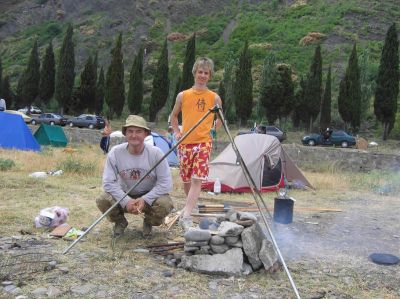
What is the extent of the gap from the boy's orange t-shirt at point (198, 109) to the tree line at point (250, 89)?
2306 cm

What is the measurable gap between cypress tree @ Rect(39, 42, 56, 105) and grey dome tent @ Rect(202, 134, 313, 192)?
97.5 ft

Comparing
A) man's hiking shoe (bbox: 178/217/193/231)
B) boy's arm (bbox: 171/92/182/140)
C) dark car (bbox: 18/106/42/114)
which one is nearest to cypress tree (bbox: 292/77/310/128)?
dark car (bbox: 18/106/42/114)

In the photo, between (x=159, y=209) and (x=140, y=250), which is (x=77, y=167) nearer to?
(x=159, y=209)

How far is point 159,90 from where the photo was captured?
102 ft

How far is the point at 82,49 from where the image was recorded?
54438mm

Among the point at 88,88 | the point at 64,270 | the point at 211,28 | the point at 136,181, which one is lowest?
the point at 88,88

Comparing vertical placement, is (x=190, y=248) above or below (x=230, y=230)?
below

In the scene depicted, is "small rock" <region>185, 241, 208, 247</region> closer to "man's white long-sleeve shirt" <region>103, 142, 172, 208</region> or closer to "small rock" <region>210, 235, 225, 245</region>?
"small rock" <region>210, 235, 225, 245</region>

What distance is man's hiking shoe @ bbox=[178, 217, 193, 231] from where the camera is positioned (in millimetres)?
4045

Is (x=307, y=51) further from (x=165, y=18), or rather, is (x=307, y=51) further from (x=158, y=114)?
(x=165, y=18)

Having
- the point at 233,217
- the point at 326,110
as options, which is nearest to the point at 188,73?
the point at 326,110

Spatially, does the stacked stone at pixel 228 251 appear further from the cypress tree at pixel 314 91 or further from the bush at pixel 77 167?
the cypress tree at pixel 314 91

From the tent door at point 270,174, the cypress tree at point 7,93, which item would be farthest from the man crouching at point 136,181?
the cypress tree at point 7,93

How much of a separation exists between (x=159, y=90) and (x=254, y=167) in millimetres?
23587
